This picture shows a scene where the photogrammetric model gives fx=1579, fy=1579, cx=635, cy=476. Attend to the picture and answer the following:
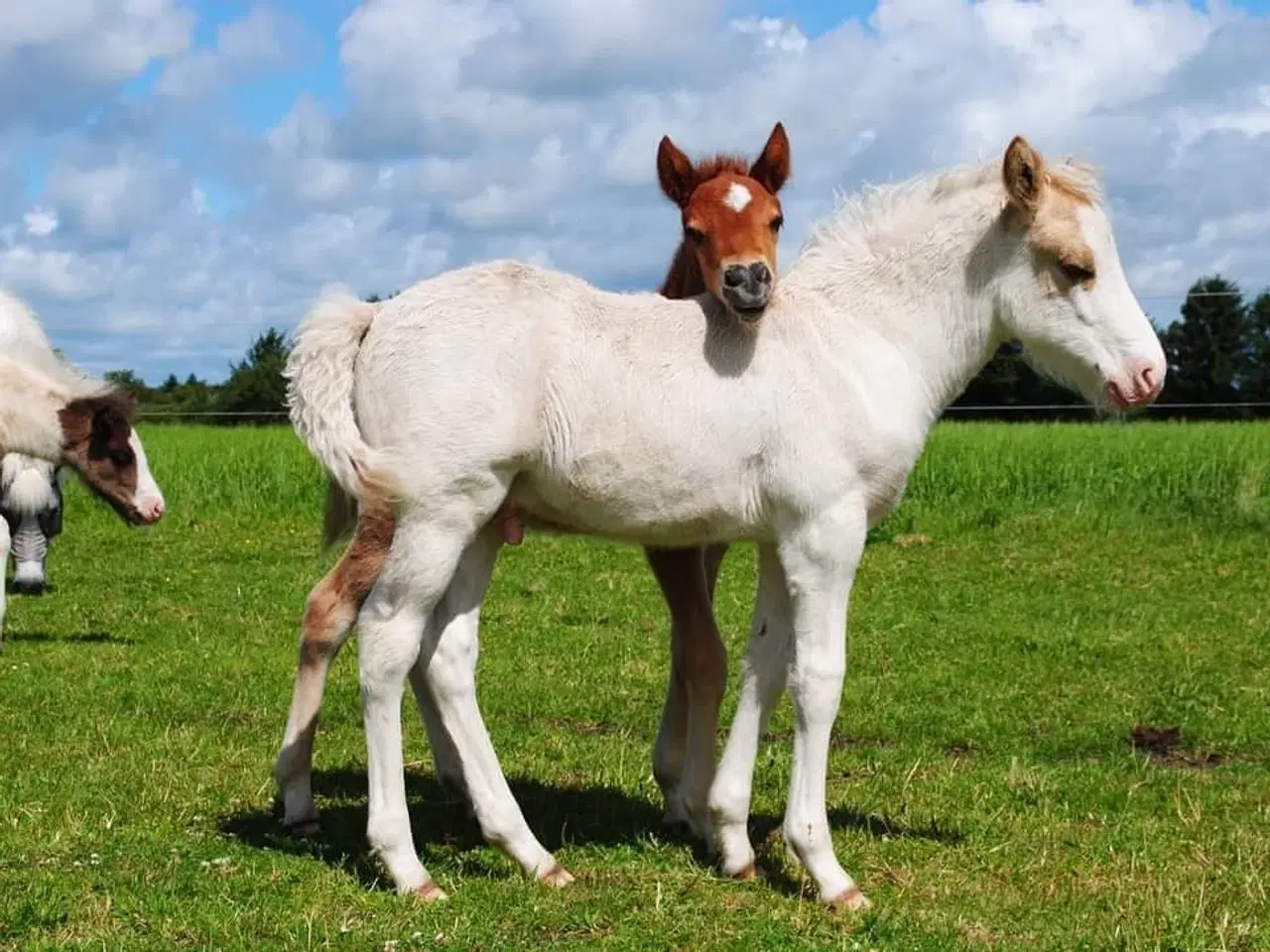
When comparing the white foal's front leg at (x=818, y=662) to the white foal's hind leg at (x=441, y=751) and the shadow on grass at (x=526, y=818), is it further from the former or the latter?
the white foal's hind leg at (x=441, y=751)

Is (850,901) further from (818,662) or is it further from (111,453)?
(111,453)

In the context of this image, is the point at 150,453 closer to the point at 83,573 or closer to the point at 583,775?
the point at 83,573

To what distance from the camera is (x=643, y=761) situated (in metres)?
7.23

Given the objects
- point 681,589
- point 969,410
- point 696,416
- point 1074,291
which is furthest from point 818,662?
point 969,410

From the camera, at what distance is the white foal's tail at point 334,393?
5012 mm

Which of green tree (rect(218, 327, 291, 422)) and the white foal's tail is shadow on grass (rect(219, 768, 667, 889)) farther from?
green tree (rect(218, 327, 291, 422))

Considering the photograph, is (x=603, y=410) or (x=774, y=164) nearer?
(x=603, y=410)

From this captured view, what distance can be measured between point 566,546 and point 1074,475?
23.3 feet

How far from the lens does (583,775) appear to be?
6961mm

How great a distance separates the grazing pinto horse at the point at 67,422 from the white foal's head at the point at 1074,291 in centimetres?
536

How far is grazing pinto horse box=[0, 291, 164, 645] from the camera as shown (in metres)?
8.38

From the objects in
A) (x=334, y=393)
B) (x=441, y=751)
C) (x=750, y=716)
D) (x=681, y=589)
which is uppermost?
(x=334, y=393)

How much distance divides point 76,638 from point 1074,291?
26.1ft

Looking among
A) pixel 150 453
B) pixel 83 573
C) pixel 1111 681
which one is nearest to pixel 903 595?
pixel 1111 681
